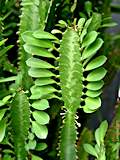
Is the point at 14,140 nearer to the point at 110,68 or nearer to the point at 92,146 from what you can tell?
the point at 92,146

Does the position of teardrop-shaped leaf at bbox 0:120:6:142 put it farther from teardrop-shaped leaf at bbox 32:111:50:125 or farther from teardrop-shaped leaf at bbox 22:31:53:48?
teardrop-shaped leaf at bbox 22:31:53:48

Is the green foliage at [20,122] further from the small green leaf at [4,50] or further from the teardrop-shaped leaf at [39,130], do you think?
the small green leaf at [4,50]

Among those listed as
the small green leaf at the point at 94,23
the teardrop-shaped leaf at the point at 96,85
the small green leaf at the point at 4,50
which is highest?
the small green leaf at the point at 94,23

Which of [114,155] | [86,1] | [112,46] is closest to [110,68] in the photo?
[112,46]

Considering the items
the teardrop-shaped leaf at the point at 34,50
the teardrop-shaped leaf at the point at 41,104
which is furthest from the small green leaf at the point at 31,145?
the teardrop-shaped leaf at the point at 34,50

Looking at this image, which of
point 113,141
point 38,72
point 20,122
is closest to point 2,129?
point 20,122
